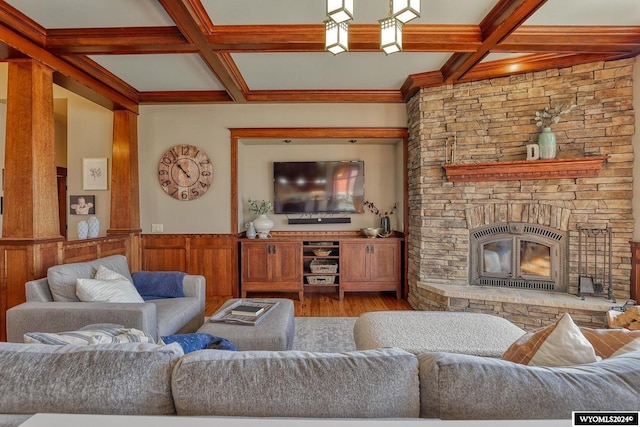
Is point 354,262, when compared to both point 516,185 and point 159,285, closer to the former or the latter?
point 516,185

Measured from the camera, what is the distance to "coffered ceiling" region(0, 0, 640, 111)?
2414 millimetres

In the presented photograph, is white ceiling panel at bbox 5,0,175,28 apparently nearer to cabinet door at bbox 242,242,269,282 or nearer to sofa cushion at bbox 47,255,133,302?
sofa cushion at bbox 47,255,133,302

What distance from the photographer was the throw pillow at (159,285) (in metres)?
2.98

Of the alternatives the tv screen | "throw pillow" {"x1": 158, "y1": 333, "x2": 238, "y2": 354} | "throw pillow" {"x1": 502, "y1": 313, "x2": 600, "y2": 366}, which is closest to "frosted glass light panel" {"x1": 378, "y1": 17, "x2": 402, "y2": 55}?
"throw pillow" {"x1": 502, "y1": 313, "x2": 600, "y2": 366}

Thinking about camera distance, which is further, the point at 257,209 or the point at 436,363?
the point at 257,209

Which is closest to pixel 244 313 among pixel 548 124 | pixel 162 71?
pixel 162 71

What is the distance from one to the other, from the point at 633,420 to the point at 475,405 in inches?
14.8

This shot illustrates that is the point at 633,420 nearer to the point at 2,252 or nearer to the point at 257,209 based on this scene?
the point at 2,252

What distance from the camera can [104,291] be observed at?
94.6 inches

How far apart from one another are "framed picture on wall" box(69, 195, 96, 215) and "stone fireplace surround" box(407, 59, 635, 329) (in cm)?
Answer: 424

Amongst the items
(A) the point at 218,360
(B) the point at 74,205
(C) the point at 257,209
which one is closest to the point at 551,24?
(A) the point at 218,360

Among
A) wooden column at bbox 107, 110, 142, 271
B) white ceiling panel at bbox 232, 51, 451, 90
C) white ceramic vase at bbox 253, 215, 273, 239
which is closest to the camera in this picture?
white ceiling panel at bbox 232, 51, 451, 90

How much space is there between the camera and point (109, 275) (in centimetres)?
264

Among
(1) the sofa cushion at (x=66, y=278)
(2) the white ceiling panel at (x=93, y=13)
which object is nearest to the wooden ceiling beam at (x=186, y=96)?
(2) the white ceiling panel at (x=93, y=13)
